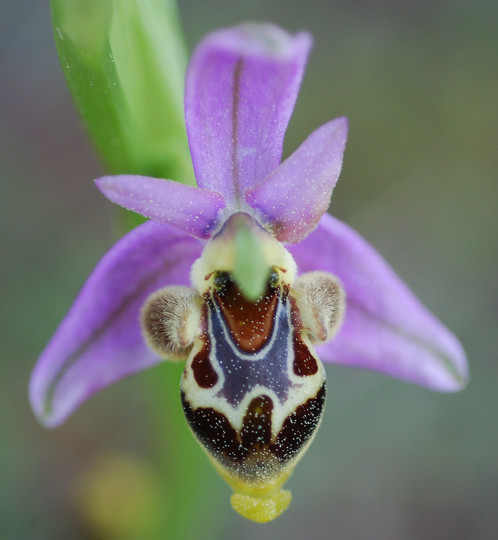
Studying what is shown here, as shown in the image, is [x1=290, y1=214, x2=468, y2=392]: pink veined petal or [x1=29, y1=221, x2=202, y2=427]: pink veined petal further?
[x1=290, y1=214, x2=468, y2=392]: pink veined petal

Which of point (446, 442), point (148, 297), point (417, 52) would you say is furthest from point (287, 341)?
point (417, 52)

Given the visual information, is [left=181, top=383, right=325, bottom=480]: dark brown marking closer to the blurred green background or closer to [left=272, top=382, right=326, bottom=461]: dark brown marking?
[left=272, top=382, right=326, bottom=461]: dark brown marking

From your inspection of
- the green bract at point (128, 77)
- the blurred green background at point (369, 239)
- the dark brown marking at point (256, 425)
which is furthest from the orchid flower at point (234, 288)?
the blurred green background at point (369, 239)

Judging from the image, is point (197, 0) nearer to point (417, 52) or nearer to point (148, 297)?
point (417, 52)

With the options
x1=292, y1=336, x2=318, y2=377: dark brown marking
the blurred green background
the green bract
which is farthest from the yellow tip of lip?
the blurred green background

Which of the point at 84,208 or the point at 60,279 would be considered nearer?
the point at 60,279

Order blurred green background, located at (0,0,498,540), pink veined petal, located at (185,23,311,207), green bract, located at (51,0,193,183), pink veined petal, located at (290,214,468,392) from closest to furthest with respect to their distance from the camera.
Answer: pink veined petal, located at (185,23,311,207) < green bract, located at (51,0,193,183) < pink veined petal, located at (290,214,468,392) < blurred green background, located at (0,0,498,540)

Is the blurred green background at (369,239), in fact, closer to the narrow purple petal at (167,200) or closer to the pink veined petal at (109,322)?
the pink veined petal at (109,322)
